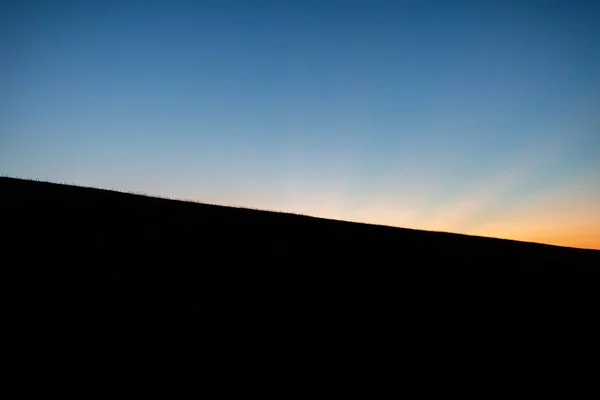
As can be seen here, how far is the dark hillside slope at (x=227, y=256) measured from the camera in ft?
23.6

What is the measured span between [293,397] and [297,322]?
6.88 feet

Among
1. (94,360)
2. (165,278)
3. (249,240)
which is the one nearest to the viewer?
(94,360)

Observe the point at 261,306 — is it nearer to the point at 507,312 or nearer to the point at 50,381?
the point at 50,381

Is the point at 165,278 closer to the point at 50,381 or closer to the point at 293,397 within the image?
the point at 50,381

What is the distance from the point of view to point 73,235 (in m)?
8.52

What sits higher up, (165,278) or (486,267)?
(486,267)

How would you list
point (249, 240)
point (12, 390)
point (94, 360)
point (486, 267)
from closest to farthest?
point (12, 390) < point (94, 360) < point (249, 240) < point (486, 267)

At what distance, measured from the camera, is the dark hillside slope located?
7.20m

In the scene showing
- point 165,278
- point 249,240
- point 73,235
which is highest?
point 249,240

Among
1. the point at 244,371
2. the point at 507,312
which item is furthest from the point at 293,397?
the point at 507,312

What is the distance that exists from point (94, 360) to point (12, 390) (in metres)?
0.92

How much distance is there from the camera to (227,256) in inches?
369

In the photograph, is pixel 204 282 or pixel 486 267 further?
pixel 486 267

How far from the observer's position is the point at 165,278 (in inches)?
294
